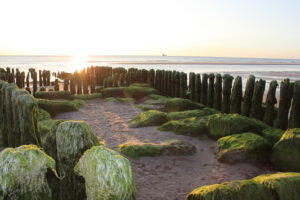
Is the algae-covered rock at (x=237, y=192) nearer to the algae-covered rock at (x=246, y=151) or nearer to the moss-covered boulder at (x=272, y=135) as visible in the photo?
the algae-covered rock at (x=246, y=151)

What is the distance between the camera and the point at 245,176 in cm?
541

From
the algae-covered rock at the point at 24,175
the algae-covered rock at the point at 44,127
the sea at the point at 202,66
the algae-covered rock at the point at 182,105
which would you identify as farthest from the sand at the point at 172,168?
the sea at the point at 202,66

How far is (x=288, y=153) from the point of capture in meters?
5.64

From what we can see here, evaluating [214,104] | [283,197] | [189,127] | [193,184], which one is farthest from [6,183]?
[214,104]

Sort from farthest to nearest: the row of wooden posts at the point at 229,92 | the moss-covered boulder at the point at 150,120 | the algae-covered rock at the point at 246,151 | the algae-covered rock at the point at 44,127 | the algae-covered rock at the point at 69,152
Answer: the moss-covered boulder at the point at 150,120, the row of wooden posts at the point at 229,92, the algae-covered rock at the point at 44,127, the algae-covered rock at the point at 246,151, the algae-covered rock at the point at 69,152

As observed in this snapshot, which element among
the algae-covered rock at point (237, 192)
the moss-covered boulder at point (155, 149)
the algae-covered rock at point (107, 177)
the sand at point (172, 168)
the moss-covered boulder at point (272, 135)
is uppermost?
the algae-covered rock at point (107, 177)

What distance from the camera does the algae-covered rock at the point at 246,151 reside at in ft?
19.7

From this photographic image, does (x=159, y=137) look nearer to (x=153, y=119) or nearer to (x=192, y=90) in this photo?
(x=153, y=119)

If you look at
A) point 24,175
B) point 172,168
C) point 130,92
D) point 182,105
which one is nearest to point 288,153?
point 172,168

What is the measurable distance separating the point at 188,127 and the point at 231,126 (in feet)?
3.93

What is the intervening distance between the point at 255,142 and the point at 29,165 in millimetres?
5339

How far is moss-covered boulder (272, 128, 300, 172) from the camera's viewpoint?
552cm

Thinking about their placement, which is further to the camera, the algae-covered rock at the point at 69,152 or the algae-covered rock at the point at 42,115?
the algae-covered rock at the point at 42,115

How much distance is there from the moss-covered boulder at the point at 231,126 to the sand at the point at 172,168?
0.34m
